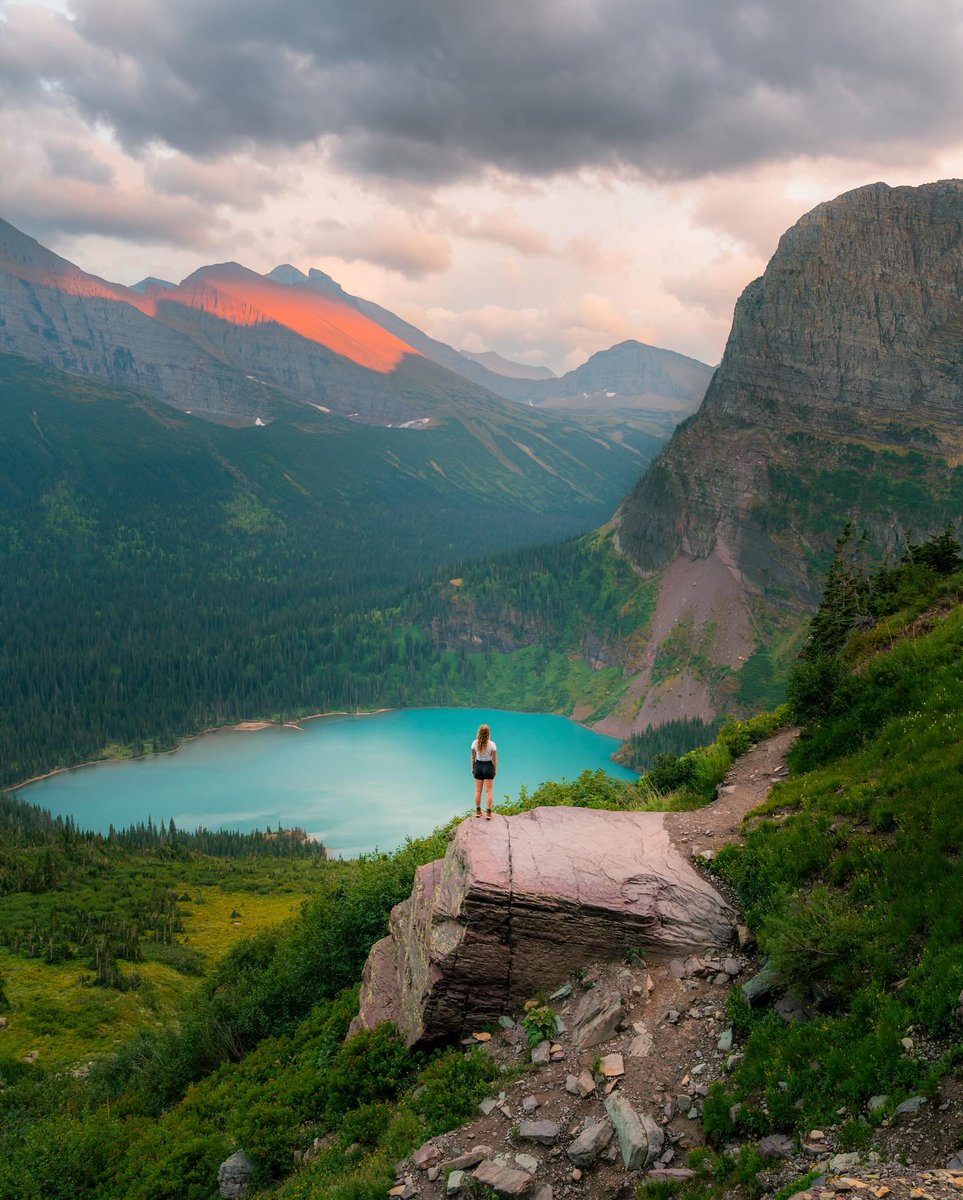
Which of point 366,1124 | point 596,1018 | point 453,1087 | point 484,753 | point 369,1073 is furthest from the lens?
point 484,753

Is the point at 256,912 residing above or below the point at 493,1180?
below

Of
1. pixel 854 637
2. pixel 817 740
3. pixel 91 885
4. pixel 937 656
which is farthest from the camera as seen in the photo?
pixel 91 885

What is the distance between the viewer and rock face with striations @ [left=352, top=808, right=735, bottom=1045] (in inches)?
830

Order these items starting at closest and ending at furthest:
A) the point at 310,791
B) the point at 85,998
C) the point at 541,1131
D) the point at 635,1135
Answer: the point at 635,1135 < the point at 541,1131 < the point at 85,998 < the point at 310,791

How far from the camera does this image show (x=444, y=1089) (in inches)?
772

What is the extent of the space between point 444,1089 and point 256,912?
9002 cm

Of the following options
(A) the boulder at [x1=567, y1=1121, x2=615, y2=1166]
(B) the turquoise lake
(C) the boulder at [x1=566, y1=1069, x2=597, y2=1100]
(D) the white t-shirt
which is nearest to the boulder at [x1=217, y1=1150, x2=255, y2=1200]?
(C) the boulder at [x1=566, y1=1069, x2=597, y2=1100]

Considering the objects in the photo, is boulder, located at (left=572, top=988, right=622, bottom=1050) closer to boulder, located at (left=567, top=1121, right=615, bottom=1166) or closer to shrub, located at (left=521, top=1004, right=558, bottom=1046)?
shrub, located at (left=521, top=1004, right=558, bottom=1046)

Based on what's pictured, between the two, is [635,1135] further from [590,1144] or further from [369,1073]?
[369,1073]

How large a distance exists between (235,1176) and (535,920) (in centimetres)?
1240

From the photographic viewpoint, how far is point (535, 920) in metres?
21.5

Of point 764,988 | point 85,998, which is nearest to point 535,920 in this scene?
point 764,988

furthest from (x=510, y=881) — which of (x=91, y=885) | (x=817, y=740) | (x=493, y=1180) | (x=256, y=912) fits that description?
(x=91, y=885)

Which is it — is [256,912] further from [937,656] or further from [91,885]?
[937,656]
